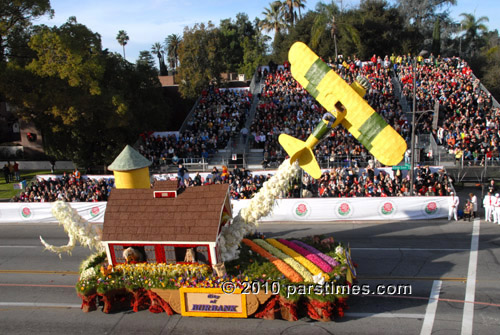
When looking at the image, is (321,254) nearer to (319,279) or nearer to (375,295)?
(319,279)

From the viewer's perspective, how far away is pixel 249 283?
1130 centimetres

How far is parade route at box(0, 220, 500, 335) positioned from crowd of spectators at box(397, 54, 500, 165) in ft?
27.3

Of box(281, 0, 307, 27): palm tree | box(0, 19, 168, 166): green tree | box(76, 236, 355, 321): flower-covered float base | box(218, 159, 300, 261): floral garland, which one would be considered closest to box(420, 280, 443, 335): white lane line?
box(76, 236, 355, 321): flower-covered float base

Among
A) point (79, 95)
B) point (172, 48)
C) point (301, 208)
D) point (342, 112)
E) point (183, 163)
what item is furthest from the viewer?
point (172, 48)

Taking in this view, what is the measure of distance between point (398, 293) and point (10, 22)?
96.4 ft

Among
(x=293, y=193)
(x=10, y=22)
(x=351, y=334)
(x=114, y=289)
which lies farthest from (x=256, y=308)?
(x=10, y=22)

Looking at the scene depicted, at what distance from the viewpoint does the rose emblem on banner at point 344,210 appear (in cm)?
2023

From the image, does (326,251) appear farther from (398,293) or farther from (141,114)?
(141,114)

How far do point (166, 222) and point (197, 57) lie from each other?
2812cm

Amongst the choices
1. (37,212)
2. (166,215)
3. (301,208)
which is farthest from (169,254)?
(37,212)

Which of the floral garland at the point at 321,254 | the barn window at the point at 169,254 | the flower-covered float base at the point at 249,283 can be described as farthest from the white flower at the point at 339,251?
the barn window at the point at 169,254

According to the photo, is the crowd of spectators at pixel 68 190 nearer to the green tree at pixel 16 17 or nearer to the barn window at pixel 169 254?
the green tree at pixel 16 17

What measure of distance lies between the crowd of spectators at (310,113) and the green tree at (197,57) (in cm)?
560

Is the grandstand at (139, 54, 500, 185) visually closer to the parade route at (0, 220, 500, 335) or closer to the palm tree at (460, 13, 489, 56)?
the parade route at (0, 220, 500, 335)
